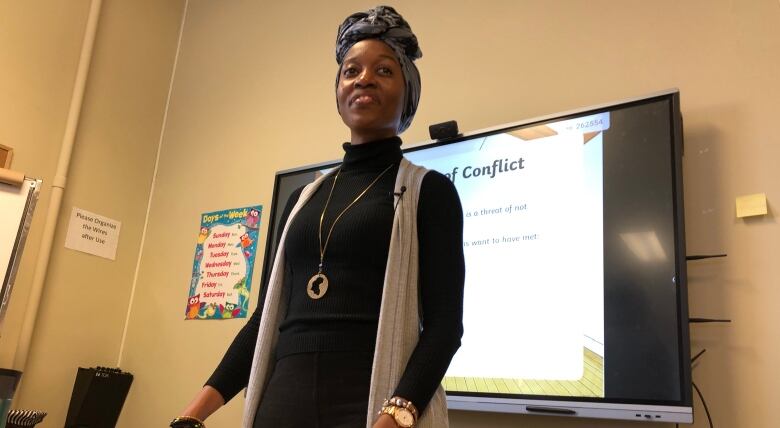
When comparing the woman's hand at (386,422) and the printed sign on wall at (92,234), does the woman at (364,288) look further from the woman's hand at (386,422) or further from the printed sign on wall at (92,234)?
the printed sign on wall at (92,234)

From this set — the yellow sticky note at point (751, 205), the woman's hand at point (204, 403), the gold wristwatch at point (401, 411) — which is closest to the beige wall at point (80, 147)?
the woman's hand at point (204, 403)

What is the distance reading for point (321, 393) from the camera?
818 millimetres

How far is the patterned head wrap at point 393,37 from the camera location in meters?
1.06

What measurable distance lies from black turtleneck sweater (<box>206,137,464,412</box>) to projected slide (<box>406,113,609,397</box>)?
0.82m

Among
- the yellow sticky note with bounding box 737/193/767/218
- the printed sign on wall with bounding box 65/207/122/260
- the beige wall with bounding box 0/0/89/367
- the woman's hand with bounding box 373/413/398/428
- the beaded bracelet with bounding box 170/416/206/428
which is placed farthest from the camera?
the printed sign on wall with bounding box 65/207/122/260

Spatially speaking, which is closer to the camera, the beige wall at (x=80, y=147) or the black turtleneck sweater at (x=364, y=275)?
the black turtleneck sweater at (x=364, y=275)

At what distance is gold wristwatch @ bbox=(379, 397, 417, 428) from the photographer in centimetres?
75

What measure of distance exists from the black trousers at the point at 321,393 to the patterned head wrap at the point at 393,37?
42 centimetres

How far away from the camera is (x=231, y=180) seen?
2812mm

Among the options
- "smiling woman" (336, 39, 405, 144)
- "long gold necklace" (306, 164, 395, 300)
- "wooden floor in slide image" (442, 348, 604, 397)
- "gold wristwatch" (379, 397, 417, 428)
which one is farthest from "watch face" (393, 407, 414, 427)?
"wooden floor in slide image" (442, 348, 604, 397)

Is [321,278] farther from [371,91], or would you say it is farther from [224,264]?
[224,264]

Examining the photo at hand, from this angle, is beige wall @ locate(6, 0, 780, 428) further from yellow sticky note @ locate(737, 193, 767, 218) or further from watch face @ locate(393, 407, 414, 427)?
watch face @ locate(393, 407, 414, 427)

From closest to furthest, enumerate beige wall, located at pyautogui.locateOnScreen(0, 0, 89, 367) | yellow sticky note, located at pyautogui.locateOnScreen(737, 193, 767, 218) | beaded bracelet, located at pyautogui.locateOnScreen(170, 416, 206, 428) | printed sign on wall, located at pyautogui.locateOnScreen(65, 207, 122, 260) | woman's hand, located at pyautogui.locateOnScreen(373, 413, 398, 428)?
woman's hand, located at pyautogui.locateOnScreen(373, 413, 398, 428), beaded bracelet, located at pyautogui.locateOnScreen(170, 416, 206, 428), yellow sticky note, located at pyautogui.locateOnScreen(737, 193, 767, 218), beige wall, located at pyautogui.locateOnScreen(0, 0, 89, 367), printed sign on wall, located at pyautogui.locateOnScreen(65, 207, 122, 260)

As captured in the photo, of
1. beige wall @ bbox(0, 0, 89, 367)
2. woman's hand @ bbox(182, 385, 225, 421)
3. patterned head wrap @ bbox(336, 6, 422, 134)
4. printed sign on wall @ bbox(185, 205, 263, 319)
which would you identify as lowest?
woman's hand @ bbox(182, 385, 225, 421)
